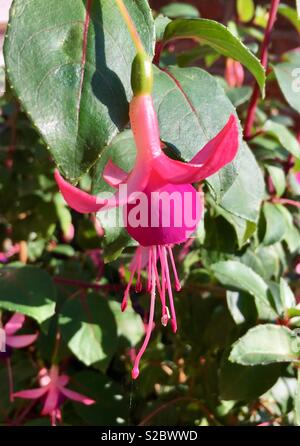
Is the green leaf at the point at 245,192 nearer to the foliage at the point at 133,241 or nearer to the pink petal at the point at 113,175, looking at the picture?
the foliage at the point at 133,241

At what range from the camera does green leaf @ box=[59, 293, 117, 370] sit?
2.48ft

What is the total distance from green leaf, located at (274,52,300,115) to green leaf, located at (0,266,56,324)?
0.35 meters

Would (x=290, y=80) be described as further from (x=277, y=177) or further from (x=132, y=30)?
(x=132, y=30)

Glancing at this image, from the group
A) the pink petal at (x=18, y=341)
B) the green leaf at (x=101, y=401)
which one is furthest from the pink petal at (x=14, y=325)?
the green leaf at (x=101, y=401)

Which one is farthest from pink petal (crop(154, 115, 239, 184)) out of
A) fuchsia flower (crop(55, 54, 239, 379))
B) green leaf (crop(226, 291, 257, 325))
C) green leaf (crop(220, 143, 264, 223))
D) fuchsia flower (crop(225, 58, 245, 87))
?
fuchsia flower (crop(225, 58, 245, 87))

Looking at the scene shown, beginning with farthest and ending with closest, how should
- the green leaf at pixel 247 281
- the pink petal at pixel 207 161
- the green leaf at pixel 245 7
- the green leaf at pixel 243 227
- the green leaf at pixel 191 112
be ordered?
the green leaf at pixel 245 7, the green leaf at pixel 247 281, the green leaf at pixel 243 227, the green leaf at pixel 191 112, the pink petal at pixel 207 161

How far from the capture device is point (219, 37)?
480 mm

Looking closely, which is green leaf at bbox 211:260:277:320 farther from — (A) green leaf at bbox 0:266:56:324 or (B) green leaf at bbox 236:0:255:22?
(B) green leaf at bbox 236:0:255:22

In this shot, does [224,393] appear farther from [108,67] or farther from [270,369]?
[108,67]

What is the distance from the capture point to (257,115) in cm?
108

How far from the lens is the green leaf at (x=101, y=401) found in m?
0.84

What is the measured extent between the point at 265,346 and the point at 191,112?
28cm

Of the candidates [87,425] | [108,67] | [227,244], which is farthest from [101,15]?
[87,425]

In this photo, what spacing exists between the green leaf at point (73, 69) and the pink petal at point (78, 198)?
0.04 m
